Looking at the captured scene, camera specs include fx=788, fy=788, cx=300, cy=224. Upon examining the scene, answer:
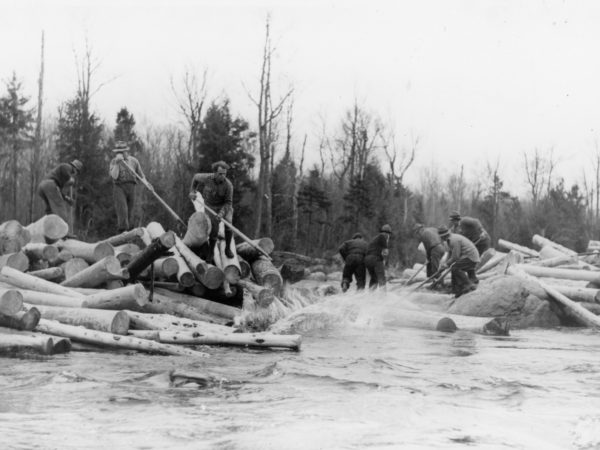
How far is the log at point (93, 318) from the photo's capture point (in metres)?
9.79

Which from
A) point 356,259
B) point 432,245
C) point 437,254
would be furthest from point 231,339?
point 437,254

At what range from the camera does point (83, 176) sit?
34531 millimetres

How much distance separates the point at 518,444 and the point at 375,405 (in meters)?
1.64

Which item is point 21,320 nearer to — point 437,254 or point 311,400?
point 311,400

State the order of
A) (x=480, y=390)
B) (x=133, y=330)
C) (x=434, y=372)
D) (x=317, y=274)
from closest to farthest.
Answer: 1. (x=480, y=390)
2. (x=434, y=372)
3. (x=133, y=330)
4. (x=317, y=274)

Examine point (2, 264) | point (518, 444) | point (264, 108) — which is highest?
point (264, 108)

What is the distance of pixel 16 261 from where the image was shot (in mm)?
12367

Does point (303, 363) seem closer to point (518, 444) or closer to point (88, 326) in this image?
point (88, 326)

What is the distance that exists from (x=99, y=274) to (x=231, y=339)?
3330 mm

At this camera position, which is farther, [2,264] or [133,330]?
[2,264]

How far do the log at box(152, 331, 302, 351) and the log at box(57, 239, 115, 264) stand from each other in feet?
12.5

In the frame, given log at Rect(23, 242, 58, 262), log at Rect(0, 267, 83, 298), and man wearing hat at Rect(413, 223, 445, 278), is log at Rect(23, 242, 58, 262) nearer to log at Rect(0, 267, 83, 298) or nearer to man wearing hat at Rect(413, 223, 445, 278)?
log at Rect(0, 267, 83, 298)

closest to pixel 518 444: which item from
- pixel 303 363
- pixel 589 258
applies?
pixel 303 363

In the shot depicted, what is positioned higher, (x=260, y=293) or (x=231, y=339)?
(x=260, y=293)
